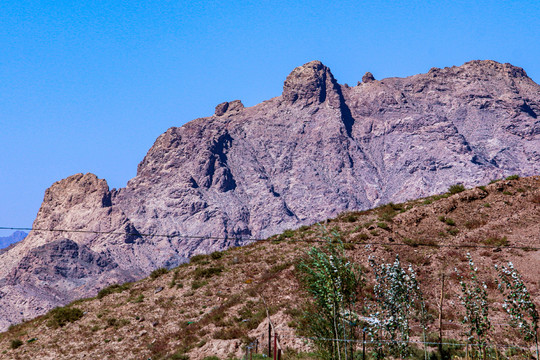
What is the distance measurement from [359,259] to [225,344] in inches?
556

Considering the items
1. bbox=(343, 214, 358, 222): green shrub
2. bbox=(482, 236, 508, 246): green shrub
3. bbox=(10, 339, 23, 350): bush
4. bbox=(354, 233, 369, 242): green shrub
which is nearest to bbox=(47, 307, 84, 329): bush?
bbox=(10, 339, 23, 350): bush

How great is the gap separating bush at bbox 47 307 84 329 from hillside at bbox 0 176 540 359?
0.32 metres

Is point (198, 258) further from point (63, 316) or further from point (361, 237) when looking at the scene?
point (361, 237)

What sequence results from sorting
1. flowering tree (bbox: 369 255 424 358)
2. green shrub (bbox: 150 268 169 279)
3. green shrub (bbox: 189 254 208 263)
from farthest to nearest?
green shrub (bbox: 189 254 208 263), green shrub (bbox: 150 268 169 279), flowering tree (bbox: 369 255 424 358)

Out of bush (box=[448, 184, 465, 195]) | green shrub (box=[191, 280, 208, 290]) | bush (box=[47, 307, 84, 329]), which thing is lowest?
bush (box=[47, 307, 84, 329])

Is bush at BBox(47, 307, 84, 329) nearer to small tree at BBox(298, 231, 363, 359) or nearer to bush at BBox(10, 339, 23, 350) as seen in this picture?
bush at BBox(10, 339, 23, 350)

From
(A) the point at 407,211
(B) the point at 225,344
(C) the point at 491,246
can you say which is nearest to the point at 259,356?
(B) the point at 225,344

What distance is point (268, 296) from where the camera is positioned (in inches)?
1497

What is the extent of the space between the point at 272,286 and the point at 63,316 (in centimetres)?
1728

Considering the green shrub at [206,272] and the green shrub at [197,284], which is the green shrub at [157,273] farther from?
the green shrub at [197,284]

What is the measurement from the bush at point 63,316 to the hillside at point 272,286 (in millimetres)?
317

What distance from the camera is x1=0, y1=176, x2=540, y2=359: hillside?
33.8 metres

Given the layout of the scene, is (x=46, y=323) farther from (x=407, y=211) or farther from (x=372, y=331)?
(x=407, y=211)

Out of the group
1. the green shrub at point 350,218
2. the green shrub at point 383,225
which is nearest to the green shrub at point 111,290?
the green shrub at point 350,218
